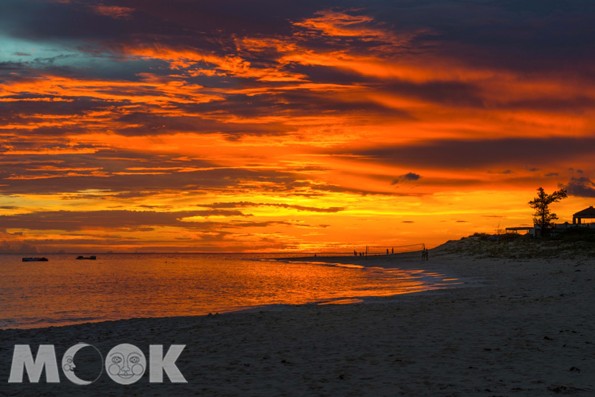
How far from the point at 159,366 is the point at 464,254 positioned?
264ft

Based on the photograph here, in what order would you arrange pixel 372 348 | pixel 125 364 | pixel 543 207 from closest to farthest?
pixel 125 364 < pixel 372 348 < pixel 543 207

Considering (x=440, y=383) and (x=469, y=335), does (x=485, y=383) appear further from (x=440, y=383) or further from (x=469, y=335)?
(x=469, y=335)

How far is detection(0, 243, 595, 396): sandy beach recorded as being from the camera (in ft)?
40.3

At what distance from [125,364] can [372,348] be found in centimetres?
658

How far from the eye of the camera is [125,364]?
15.3 meters

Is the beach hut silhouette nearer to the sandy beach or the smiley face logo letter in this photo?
the sandy beach

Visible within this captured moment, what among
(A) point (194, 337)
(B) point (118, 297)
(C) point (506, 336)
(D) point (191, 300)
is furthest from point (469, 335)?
(B) point (118, 297)

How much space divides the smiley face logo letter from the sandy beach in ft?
1.18

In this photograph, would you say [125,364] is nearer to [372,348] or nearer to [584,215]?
[372,348]

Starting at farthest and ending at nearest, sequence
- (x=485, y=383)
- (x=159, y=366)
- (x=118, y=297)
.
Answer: (x=118, y=297)
(x=159, y=366)
(x=485, y=383)

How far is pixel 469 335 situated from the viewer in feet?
57.6

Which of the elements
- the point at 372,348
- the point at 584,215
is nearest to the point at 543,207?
the point at 584,215

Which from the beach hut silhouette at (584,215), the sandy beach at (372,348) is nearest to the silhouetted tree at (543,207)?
the beach hut silhouette at (584,215)

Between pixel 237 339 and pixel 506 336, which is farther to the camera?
pixel 237 339
